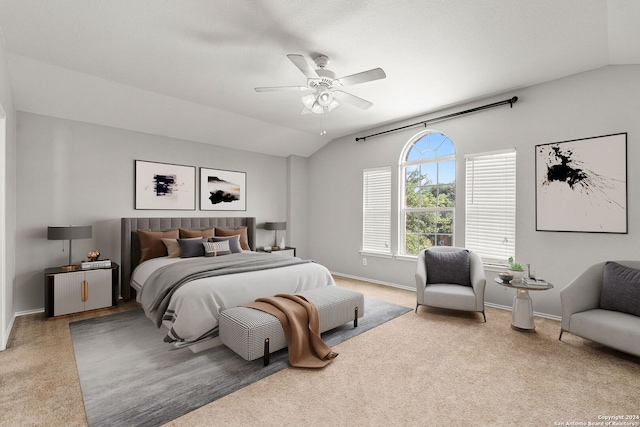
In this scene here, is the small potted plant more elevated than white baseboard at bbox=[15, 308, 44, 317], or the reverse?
the small potted plant

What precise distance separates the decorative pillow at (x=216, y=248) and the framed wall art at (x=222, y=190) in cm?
117

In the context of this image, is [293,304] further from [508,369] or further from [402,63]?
[402,63]

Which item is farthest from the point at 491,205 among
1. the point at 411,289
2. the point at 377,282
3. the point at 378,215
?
the point at 377,282

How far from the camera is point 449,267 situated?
4.05 m

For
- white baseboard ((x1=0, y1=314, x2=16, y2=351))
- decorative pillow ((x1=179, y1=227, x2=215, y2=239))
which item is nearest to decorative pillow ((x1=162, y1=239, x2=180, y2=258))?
decorative pillow ((x1=179, y1=227, x2=215, y2=239))

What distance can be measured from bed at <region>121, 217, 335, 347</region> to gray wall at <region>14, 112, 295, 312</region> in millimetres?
314

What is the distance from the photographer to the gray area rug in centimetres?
199

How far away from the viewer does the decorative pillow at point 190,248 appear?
4.43 m

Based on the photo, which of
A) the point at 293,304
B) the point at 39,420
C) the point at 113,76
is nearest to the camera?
the point at 39,420

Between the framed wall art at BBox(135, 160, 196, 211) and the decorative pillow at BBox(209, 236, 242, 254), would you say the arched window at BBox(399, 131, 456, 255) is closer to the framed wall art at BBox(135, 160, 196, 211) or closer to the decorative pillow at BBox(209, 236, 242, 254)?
the decorative pillow at BBox(209, 236, 242, 254)

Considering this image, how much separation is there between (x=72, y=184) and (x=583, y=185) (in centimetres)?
658

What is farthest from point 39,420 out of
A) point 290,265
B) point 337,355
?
point 290,265

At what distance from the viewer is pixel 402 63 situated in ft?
10.7

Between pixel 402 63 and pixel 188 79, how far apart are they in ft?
8.24
